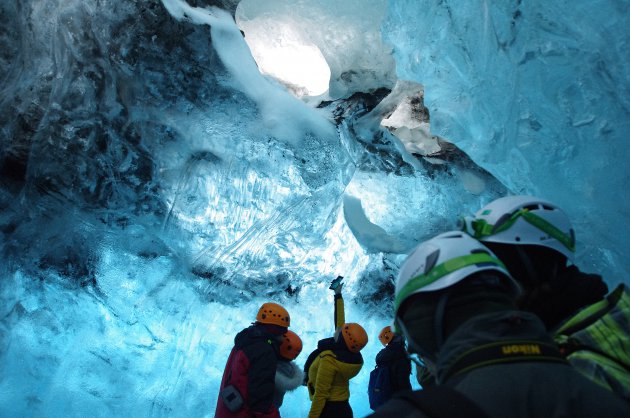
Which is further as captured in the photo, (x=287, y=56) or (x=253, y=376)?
(x=287, y=56)

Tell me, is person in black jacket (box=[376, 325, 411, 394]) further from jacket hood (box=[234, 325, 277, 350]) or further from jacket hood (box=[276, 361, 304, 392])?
jacket hood (box=[234, 325, 277, 350])

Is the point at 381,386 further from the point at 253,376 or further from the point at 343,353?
the point at 253,376

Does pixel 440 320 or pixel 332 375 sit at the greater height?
pixel 440 320

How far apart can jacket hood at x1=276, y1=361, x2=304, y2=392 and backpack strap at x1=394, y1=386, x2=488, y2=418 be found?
2.49 m

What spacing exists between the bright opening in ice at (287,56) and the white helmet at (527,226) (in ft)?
15.2

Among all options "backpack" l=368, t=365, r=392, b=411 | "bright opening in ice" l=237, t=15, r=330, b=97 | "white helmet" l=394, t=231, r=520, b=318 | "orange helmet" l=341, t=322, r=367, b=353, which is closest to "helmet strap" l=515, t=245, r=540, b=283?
"white helmet" l=394, t=231, r=520, b=318

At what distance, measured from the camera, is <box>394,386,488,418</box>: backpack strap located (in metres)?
0.64

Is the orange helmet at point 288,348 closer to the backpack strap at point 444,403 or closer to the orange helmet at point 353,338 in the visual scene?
the orange helmet at point 353,338

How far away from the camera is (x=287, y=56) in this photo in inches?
229

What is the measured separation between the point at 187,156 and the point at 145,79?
84 cm

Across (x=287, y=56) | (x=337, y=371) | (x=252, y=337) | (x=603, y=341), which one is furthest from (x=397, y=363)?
(x=287, y=56)

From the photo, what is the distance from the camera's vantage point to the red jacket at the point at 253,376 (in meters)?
2.65

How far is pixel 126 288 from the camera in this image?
538 cm

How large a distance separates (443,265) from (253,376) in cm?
203
